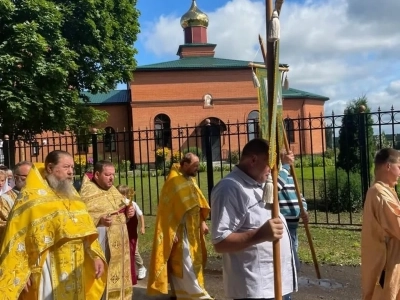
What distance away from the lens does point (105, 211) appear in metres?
5.44

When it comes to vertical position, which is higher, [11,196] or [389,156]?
[389,156]

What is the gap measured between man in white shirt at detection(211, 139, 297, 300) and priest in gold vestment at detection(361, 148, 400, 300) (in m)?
1.30

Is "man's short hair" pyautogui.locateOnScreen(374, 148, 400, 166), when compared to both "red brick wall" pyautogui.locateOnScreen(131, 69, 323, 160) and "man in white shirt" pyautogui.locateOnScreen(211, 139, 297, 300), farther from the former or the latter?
"red brick wall" pyautogui.locateOnScreen(131, 69, 323, 160)

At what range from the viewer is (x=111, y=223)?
17.7ft

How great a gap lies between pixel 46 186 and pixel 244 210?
1674 mm

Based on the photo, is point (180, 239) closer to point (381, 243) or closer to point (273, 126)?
point (381, 243)

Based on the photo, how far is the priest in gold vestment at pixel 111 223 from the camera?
215 inches

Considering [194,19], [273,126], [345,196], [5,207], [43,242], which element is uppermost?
[194,19]

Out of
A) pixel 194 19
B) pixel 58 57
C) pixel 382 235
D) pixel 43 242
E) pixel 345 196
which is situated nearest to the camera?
pixel 43 242

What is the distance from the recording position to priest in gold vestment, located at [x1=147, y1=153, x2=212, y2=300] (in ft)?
19.2

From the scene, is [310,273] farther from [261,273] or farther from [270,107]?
[270,107]

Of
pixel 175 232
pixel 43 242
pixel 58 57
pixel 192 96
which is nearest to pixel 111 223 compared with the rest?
pixel 175 232

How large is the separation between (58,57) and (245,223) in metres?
14.6

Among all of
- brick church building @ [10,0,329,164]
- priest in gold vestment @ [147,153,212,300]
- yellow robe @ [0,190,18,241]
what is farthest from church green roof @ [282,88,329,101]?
yellow robe @ [0,190,18,241]
